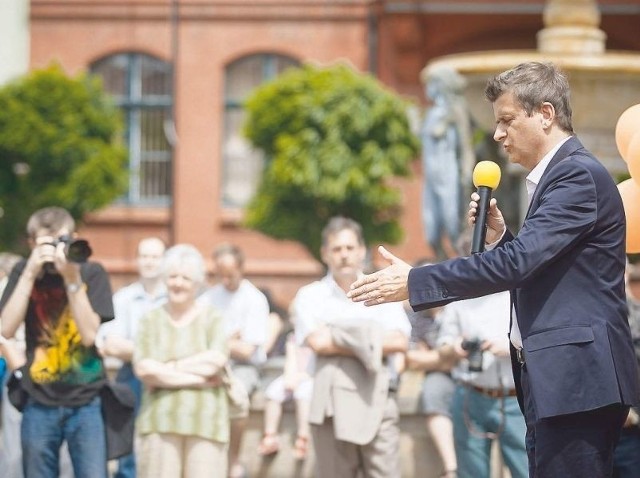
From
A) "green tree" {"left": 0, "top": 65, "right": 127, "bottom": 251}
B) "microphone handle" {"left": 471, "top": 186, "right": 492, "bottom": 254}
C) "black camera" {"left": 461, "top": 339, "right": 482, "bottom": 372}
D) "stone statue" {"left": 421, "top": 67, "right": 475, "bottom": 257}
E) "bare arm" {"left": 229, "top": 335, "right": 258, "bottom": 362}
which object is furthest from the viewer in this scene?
"green tree" {"left": 0, "top": 65, "right": 127, "bottom": 251}

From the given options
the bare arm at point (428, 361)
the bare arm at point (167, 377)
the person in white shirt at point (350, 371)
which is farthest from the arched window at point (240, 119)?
the bare arm at point (167, 377)

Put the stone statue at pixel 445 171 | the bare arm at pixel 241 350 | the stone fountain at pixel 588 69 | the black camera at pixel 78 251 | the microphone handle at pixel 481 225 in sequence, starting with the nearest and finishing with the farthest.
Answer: the microphone handle at pixel 481 225 < the black camera at pixel 78 251 < the bare arm at pixel 241 350 < the stone fountain at pixel 588 69 < the stone statue at pixel 445 171

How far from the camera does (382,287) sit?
4.95 meters

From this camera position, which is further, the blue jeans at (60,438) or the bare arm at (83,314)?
the blue jeans at (60,438)

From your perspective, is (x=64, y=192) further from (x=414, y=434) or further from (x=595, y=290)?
(x=595, y=290)

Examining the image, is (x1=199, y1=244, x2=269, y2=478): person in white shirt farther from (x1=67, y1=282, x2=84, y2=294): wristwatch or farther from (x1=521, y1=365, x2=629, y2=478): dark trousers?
(x1=521, y1=365, x2=629, y2=478): dark trousers

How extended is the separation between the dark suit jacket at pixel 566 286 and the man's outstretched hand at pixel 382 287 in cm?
4

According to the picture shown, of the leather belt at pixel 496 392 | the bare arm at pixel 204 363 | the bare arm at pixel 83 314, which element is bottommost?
the leather belt at pixel 496 392

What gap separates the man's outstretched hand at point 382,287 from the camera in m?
4.93

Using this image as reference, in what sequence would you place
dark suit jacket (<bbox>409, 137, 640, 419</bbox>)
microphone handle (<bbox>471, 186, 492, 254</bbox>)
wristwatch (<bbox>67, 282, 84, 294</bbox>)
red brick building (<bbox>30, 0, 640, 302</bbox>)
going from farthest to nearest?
red brick building (<bbox>30, 0, 640, 302</bbox>) < wristwatch (<bbox>67, 282, 84, 294</bbox>) < microphone handle (<bbox>471, 186, 492, 254</bbox>) < dark suit jacket (<bbox>409, 137, 640, 419</bbox>)

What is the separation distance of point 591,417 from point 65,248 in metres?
3.25

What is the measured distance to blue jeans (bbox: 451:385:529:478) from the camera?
8.11 metres

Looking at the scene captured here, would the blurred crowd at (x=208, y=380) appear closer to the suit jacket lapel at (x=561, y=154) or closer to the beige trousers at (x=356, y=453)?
the beige trousers at (x=356, y=453)

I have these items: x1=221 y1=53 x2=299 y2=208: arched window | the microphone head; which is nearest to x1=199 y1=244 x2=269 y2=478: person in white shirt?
the microphone head
